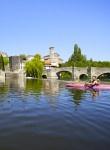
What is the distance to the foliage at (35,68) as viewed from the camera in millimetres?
107000

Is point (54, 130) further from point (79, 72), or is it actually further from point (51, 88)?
point (79, 72)

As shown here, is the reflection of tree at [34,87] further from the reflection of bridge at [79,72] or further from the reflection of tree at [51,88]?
the reflection of bridge at [79,72]

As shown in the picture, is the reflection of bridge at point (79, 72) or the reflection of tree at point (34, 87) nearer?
the reflection of tree at point (34, 87)

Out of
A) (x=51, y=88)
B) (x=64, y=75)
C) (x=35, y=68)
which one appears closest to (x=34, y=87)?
(x=51, y=88)

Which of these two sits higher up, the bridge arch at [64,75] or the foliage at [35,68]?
the foliage at [35,68]

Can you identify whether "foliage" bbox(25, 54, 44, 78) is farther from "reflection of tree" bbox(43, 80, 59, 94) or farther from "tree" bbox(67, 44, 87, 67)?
"reflection of tree" bbox(43, 80, 59, 94)

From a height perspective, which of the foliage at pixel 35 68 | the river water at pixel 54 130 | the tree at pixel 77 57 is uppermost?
the tree at pixel 77 57

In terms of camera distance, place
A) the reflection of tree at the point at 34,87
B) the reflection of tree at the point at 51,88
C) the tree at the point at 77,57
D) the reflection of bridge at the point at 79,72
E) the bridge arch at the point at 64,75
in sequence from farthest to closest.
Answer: the tree at the point at 77,57 < the bridge arch at the point at 64,75 < the reflection of bridge at the point at 79,72 < the reflection of tree at the point at 34,87 < the reflection of tree at the point at 51,88

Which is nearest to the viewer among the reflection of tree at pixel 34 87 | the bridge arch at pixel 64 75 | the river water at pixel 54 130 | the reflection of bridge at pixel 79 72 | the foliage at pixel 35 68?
the river water at pixel 54 130

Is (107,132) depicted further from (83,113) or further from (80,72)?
(80,72)

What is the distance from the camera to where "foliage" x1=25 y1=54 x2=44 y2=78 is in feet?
351

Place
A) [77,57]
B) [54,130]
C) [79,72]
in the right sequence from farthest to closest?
[77,57] → [79,72] → [54,130]

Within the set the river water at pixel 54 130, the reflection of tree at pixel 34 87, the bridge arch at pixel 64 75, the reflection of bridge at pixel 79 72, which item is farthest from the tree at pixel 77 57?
the river water at pixel 54 130

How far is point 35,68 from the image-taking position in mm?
107375
